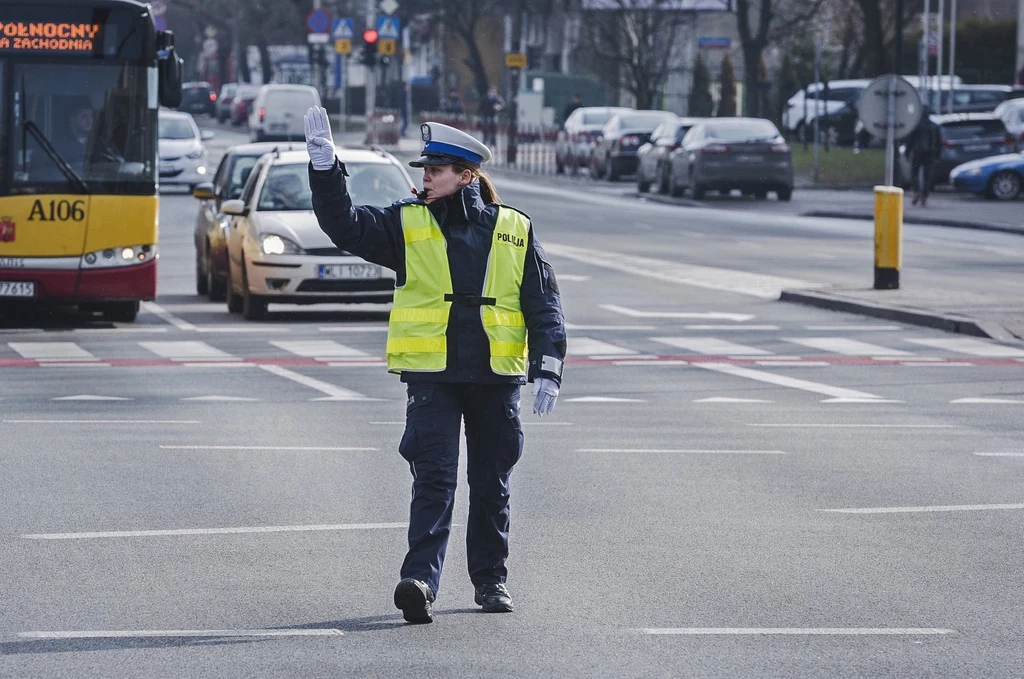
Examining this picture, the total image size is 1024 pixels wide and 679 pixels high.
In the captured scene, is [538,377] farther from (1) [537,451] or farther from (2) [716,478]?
(1) [537,451]

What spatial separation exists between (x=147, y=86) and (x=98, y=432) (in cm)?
735

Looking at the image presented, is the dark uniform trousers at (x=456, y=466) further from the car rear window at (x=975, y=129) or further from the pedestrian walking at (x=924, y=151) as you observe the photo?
the car rear window at (x=975, y=129)

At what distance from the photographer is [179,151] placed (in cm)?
4197

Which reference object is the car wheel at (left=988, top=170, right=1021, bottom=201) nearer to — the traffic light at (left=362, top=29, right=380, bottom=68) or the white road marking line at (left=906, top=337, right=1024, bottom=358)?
the traffic light at (left=362, top=29, right=380, bottom=68)

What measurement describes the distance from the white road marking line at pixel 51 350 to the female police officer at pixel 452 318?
9329mm

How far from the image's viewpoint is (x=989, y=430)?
1203cm

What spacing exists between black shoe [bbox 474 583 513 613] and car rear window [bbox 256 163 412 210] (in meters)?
12.7

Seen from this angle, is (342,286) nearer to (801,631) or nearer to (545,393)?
(545,393)

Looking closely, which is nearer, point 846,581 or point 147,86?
point 846,581

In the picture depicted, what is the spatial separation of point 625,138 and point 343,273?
3030cm

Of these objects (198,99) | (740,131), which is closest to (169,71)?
(740,131)

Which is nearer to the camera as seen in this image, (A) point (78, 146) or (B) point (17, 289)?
(B) point (17, 289)

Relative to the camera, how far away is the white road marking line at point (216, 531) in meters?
8.36

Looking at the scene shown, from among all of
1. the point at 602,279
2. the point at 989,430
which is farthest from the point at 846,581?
the point at 602,279
